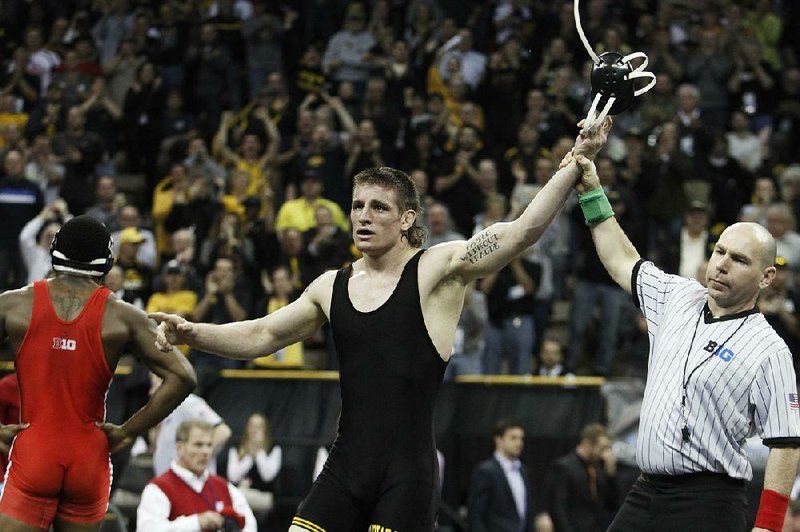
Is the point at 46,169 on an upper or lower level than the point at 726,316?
upper

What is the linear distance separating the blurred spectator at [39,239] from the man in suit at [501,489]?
509 cm

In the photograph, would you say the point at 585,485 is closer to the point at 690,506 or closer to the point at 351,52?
the point at 690,506

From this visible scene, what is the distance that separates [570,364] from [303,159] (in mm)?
4053

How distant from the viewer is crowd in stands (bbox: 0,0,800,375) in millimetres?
14516

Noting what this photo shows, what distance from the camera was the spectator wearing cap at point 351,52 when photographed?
59.7ft

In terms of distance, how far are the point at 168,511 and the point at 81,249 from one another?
2.63 meters

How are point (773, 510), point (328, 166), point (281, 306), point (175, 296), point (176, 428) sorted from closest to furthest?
point (773, 510) < point (176, 428) < point (281, 306) < point (175, 296) < point (328, 166)

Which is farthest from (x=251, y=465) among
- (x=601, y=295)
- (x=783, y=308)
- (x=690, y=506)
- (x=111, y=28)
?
(x=111, y=28)

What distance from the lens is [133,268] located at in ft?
48.8

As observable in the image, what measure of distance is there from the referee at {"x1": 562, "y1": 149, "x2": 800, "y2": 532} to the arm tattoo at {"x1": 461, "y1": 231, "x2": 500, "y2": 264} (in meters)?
0.54

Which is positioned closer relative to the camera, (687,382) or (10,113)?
(687,382)

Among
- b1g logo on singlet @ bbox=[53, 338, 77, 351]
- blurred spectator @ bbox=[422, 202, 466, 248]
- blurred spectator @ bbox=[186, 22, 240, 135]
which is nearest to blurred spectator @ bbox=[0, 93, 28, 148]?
blurred spectator @ bbox=[186, 22, 240, 135]

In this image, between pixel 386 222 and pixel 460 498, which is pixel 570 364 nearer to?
pixel 460 498

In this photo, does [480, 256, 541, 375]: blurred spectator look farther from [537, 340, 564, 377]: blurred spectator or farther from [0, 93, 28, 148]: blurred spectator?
[0, 93, 28, 148]: blurred spectator
